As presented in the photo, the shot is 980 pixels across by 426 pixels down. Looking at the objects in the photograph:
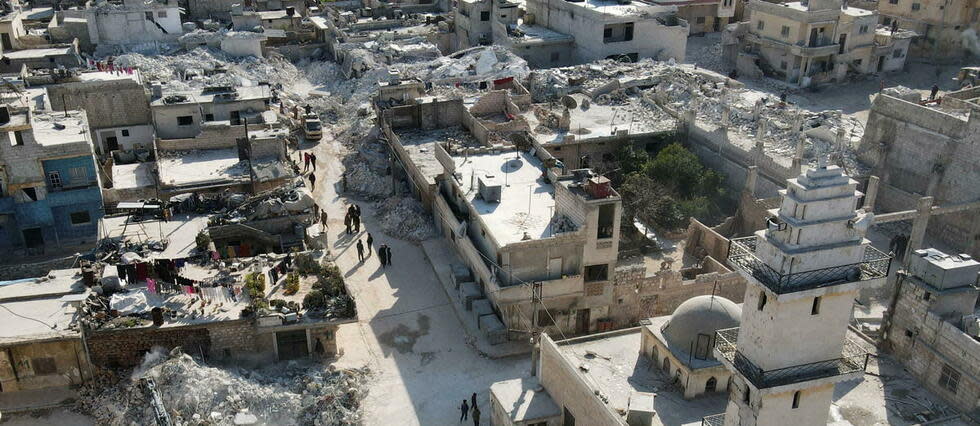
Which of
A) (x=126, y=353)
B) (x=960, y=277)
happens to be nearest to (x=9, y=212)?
(x=126, y=353)

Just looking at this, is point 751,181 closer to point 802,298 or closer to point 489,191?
point 489,191

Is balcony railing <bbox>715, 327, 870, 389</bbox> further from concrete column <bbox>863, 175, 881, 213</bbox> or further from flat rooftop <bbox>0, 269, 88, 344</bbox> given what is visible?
flat rooftop <bbox>0, 269, 88, 344</bbox>

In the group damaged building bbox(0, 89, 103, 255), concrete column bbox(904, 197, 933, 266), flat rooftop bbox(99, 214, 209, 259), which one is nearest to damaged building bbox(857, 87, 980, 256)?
concrete column bbox(904, 197, 933, 266)

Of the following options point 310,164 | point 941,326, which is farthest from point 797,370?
point 310,164

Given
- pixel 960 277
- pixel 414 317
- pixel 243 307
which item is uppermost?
pixel 960 277

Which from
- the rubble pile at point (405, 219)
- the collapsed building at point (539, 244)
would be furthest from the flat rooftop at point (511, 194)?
the rubble pile at point (405, 219)

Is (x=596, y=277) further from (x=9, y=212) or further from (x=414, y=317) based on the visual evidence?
(x=9, y=212)
